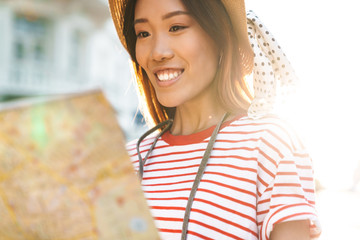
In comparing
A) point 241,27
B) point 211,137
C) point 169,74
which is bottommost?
point 211,137

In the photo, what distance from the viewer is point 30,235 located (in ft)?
2.06

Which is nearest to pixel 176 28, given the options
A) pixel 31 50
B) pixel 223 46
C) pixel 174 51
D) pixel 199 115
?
pixel 174 51

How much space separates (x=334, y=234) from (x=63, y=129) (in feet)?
20.8

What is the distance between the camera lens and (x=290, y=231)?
1.11 m

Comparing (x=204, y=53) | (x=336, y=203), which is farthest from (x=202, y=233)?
(x=336, y=203)

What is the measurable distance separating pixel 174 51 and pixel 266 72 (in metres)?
0.31

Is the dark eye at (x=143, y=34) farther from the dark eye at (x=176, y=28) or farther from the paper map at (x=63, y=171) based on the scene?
→ the paper map at (x=63, y=171)

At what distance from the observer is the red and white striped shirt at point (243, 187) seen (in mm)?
1136

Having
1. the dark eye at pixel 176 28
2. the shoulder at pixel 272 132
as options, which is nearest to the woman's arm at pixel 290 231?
the shoulder at pixel 272 132

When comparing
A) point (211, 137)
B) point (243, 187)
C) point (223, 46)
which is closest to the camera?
point (243, 187)

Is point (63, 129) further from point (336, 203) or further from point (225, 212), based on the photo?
point (336, 203)

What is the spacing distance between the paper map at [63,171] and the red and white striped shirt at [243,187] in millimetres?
598

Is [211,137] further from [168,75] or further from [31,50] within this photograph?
[31,50]

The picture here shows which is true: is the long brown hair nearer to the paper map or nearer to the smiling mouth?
the smiling mouth
